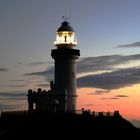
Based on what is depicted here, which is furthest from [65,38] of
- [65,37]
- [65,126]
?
[65,126]

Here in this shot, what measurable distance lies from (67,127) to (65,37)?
21620mm

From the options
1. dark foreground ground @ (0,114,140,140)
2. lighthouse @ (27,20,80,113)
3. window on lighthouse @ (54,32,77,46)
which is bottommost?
dark foreground ground @ (0,114,140,140)

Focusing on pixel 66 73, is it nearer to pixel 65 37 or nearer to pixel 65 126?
pixel 65 37

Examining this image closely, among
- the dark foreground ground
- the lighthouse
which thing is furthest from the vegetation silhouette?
the lighthouse

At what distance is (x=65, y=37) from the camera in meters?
77.2

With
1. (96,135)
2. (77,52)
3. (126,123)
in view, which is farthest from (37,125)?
(77,52)

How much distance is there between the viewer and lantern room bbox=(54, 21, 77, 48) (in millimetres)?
76312

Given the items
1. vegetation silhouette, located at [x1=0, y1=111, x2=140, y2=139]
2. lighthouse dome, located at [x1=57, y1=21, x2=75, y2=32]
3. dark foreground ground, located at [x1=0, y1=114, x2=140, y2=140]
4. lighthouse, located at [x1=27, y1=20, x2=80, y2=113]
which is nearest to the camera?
dark foreground ground, located at [x1=0, y1=114, x2=140, y2=140]

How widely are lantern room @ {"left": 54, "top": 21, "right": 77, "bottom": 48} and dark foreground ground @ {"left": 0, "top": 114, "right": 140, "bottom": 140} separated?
53.4 ft

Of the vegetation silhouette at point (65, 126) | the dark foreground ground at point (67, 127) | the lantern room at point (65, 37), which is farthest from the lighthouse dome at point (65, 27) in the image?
the dark foreground ground at point (67, 127)

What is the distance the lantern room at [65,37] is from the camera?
76.3m

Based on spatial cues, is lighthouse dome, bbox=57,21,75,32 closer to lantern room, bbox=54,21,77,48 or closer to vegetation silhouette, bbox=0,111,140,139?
lantern room, bbox=54,21,77,48

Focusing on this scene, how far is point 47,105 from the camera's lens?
2931 inches

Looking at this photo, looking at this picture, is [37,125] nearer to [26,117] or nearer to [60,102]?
[26,117]
